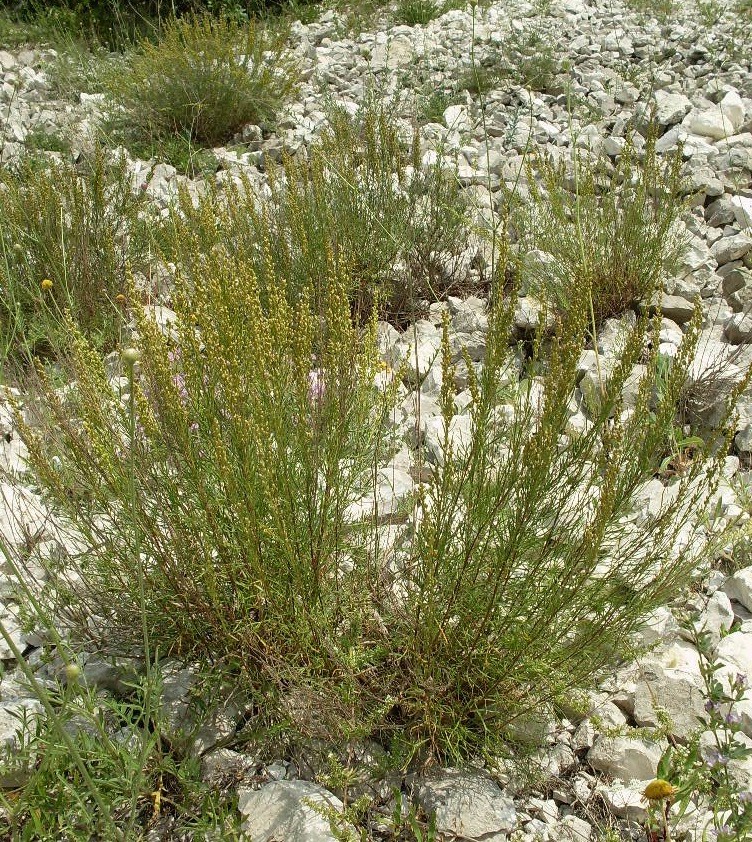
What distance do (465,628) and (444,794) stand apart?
1.38 feet

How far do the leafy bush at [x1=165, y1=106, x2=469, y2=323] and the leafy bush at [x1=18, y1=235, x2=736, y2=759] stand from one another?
1478 mm

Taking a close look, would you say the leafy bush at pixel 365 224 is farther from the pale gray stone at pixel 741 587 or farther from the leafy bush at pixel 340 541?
the pale gray stone at pixel 741 587

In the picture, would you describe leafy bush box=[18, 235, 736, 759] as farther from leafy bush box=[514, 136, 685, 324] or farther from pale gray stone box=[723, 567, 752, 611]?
leafy bush box=[514, 136, 685, 324]

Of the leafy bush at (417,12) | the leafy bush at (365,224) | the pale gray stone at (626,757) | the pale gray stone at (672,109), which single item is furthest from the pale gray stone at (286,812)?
the leafy bush at (417,12)

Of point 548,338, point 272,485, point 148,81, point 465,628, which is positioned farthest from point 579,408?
point 148,81

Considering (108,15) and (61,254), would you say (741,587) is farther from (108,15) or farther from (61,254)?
(108,15)

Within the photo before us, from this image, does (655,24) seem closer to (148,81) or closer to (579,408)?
(148,81)

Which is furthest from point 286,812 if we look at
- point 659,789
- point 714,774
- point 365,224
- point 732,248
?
point 732,248

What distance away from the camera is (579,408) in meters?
3.24

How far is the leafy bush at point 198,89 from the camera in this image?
229 inches

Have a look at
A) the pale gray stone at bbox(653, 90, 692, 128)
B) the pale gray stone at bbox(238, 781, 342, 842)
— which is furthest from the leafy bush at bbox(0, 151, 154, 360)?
the pale gray stone at bbox(653, 90, 692, 128)

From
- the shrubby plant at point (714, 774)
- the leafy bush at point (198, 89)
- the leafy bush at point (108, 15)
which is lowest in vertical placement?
the shrubby plant at point (714, 774)

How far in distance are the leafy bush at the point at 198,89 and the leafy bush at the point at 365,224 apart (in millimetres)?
1948

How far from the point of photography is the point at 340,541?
2.20 metres
